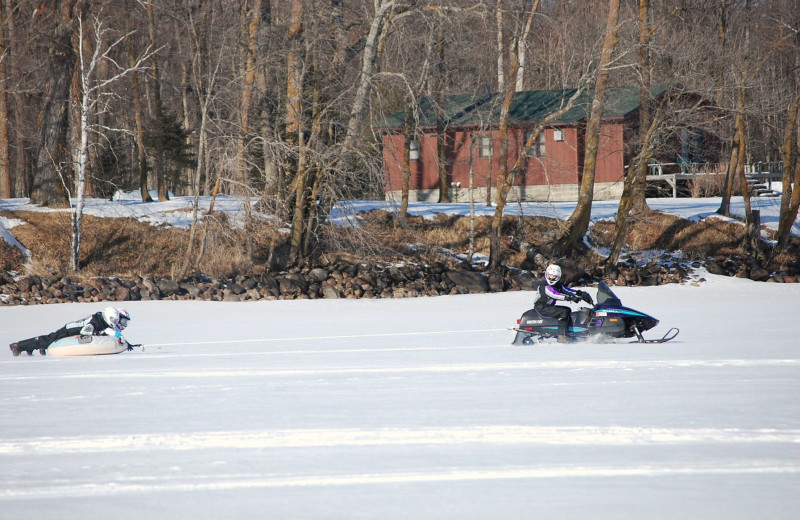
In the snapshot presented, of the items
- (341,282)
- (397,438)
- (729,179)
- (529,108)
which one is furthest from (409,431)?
(529,108)

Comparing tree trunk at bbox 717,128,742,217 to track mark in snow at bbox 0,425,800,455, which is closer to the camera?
track mark in snow at bbox 0,425,800,455

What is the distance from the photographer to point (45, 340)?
38.0ft

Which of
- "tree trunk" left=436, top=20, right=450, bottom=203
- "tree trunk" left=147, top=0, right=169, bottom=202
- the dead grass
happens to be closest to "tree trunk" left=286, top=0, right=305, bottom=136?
the dead grass

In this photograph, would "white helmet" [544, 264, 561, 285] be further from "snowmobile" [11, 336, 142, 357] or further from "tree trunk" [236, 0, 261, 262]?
"tree trunk" [236, 0, 261, 262]

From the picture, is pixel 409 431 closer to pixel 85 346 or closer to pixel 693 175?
pixel 85 346

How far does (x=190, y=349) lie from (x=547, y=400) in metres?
6.71

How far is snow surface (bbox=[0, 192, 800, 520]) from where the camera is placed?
4996 mm

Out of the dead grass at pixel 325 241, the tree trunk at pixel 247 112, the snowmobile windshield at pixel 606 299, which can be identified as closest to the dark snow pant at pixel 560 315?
the snowmobile windshield at pixel 606 299

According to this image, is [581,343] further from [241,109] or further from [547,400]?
[241,109]

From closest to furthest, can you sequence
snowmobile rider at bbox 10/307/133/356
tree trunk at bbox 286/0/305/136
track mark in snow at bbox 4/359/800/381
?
track mark in snow at bbox 4/359/800/381 < snowmobile rider at bbox 10/307/133/356 < tree trunk at bbox 286/0/305/136

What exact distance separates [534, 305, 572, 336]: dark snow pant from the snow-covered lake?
0.56 metres

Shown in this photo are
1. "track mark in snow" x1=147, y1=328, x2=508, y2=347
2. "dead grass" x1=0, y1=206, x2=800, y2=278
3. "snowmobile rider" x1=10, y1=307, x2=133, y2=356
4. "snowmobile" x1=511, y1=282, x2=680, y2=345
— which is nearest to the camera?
"snowmobile rider" x1=10, y1=307, x2=133, y2=356

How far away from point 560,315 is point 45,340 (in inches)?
309

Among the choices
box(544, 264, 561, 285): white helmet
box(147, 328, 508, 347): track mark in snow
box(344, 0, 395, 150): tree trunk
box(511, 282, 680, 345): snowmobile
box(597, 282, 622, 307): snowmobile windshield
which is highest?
box(344, 0, 395, 150): tree trunk
